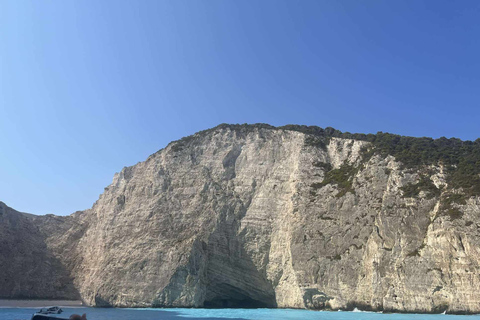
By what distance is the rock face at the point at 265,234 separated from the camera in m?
36.5

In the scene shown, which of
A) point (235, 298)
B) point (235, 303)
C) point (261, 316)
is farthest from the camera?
point (235, 303)

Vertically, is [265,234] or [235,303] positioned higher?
[265,234]

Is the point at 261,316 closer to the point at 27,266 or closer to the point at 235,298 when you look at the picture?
the point at 235,298

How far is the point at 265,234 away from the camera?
159 ft

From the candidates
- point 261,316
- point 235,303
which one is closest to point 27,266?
point 235,303

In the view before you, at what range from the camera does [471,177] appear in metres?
40.0

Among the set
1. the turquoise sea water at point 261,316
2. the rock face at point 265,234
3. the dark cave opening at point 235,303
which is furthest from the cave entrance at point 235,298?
the turquoise sea water at point 261,316

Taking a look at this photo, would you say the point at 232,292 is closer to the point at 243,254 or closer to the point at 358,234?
the point at 243,254

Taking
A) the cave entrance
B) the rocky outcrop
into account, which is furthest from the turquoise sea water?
the rocky outcrop

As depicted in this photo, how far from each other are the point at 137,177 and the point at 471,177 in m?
44.9

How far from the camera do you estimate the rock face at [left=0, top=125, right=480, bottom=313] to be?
36500mm

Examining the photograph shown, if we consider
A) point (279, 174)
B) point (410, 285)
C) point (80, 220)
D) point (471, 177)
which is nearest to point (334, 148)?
point (279, 174)

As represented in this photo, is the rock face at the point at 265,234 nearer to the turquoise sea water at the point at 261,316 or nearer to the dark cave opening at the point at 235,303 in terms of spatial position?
the dark cave opening at the point at 235,303

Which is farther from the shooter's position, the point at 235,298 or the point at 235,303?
the point at 235,303
